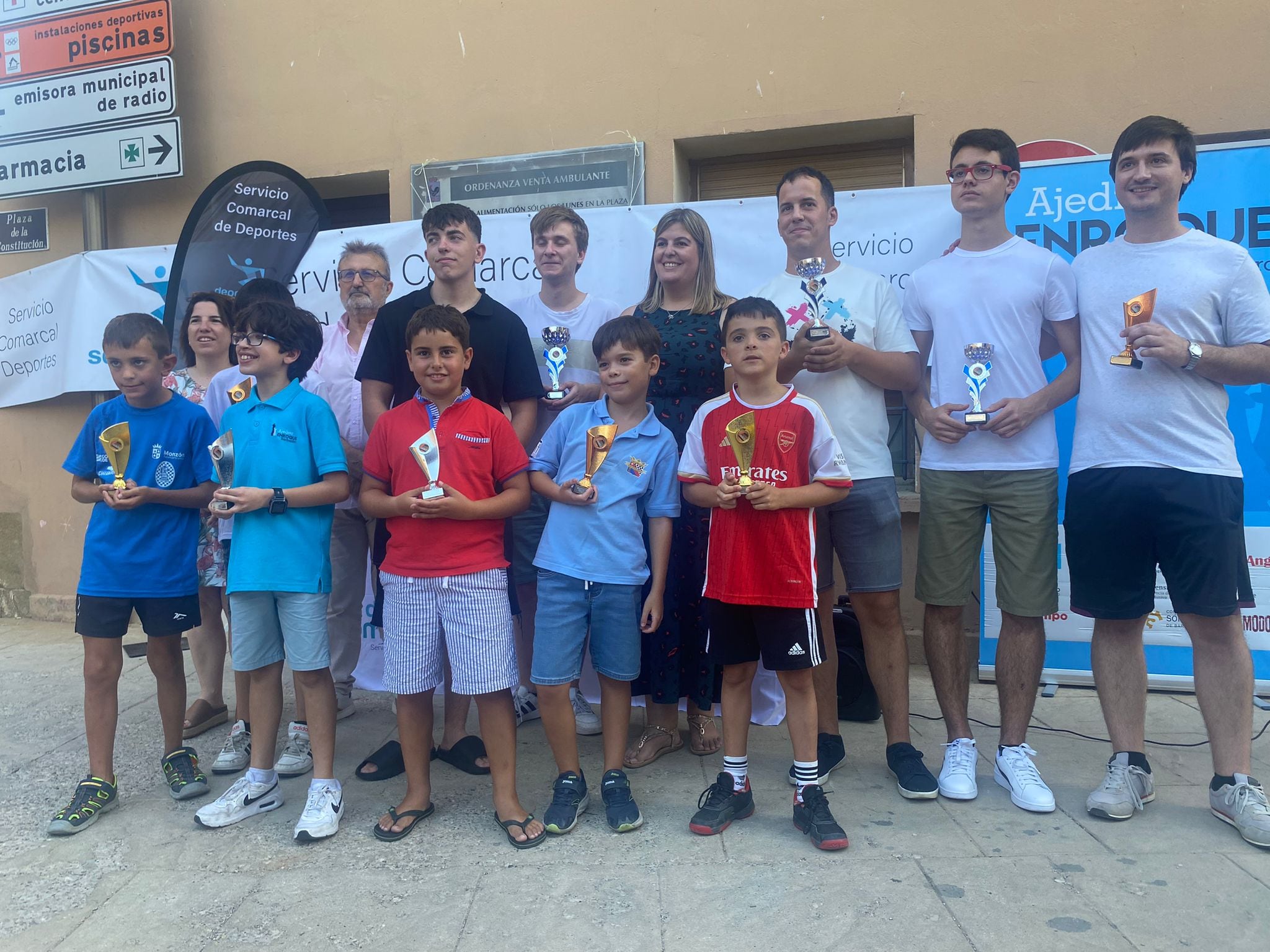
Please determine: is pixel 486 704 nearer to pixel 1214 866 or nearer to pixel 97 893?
pixel 97 893

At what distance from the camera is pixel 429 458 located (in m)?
2.85

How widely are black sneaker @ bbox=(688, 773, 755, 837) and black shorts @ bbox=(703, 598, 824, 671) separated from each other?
426mm

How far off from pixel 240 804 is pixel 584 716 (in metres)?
1.48

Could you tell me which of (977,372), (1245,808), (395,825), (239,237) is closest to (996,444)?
(977,372)

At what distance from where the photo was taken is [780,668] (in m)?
2.89

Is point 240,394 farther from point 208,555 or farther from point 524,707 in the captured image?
point 524,707

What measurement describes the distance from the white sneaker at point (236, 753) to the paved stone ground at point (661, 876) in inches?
3.2

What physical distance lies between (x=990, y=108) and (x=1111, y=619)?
3.03 metres

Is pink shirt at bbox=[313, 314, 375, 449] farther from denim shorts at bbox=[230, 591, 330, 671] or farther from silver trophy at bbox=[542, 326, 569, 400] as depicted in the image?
denim shorts at bbox=[230, 591, 330, 671]

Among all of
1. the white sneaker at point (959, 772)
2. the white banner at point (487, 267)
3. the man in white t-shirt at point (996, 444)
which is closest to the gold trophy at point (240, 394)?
the white banner at point (487, 267)

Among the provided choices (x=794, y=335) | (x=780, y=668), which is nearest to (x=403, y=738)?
(x=780, y=668)

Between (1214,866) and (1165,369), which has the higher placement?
(1165,369)

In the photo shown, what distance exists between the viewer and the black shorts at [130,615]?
3.25 meters

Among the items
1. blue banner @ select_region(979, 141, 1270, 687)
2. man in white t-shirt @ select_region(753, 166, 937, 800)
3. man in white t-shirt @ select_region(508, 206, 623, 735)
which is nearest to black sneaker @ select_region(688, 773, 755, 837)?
man in white t-shirt @ select_region(753, 166, 937, 800)
